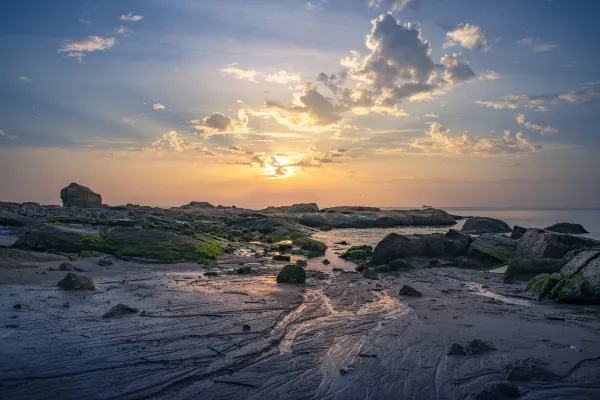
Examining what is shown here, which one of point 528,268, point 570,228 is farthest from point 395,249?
point 570,228

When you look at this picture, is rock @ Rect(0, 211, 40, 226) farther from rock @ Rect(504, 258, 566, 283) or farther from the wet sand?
rock @ Rect(504, 258, 566, 283)

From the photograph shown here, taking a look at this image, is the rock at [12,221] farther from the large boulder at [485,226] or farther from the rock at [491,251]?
the large boulder at [485,226]

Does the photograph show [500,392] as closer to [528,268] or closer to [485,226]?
[528,268]

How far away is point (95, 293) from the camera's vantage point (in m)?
9.99

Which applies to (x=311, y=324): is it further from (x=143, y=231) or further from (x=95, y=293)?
(x=143, y=231)

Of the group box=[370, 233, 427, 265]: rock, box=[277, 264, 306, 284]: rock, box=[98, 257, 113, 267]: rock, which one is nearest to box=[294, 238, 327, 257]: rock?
box=[370, 233, 427, 265]: rock

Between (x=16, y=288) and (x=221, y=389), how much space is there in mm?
7389

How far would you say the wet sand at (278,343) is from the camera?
535 centimetres

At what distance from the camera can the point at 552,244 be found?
688 inches

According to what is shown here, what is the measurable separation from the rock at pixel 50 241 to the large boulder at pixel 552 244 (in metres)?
18.5

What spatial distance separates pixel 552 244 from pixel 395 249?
21.3 ft

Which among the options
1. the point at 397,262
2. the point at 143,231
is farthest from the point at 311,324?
the point at 143,231

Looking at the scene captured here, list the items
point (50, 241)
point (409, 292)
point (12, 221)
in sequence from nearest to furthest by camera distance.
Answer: point (409, 292) < point (50, 241) < point (12, 221)

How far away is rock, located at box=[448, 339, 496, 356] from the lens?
6.65 metres
